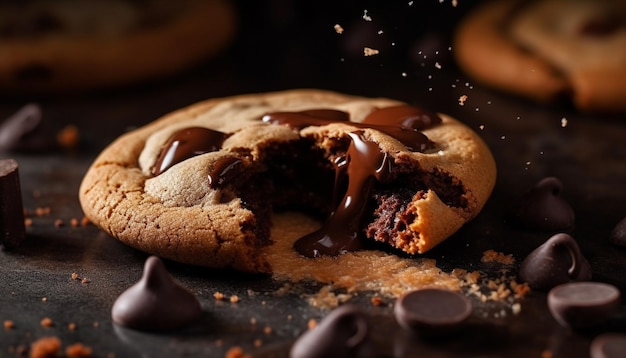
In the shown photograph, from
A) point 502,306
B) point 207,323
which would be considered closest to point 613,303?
point 502,306

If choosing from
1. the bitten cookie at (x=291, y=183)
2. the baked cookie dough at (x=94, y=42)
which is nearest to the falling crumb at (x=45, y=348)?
the bitten cookie at (x=291, y=183)

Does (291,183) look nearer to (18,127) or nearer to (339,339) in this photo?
(339,339)

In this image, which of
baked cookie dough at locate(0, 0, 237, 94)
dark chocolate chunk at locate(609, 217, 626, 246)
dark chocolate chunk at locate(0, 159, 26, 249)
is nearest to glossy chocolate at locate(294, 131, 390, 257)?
dark chocolate chunk at locate(609, 217, 626, 246)

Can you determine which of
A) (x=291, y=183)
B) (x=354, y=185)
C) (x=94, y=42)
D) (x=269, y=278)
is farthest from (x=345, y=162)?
(x=94, y=42)

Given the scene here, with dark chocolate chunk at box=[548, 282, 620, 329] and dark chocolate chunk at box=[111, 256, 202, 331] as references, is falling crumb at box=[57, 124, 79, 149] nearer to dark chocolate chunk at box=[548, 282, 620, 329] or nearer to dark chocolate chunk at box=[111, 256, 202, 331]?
dark chocolate chunk at box=[111, 256, 202, 331]

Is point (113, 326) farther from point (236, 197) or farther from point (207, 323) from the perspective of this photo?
point (236, 197)

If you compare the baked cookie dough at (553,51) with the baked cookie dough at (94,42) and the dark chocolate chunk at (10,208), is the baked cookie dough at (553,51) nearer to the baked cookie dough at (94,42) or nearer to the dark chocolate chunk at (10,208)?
the baked cookie dough at (94,42)

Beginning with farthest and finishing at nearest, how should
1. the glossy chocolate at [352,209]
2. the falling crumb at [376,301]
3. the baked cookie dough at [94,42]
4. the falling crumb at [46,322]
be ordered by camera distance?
the baked cookie dough at [94,42] < the glossy chocolate at [352,209] < the falling crumb at [376,301] < the falling crumb at [46,322]
